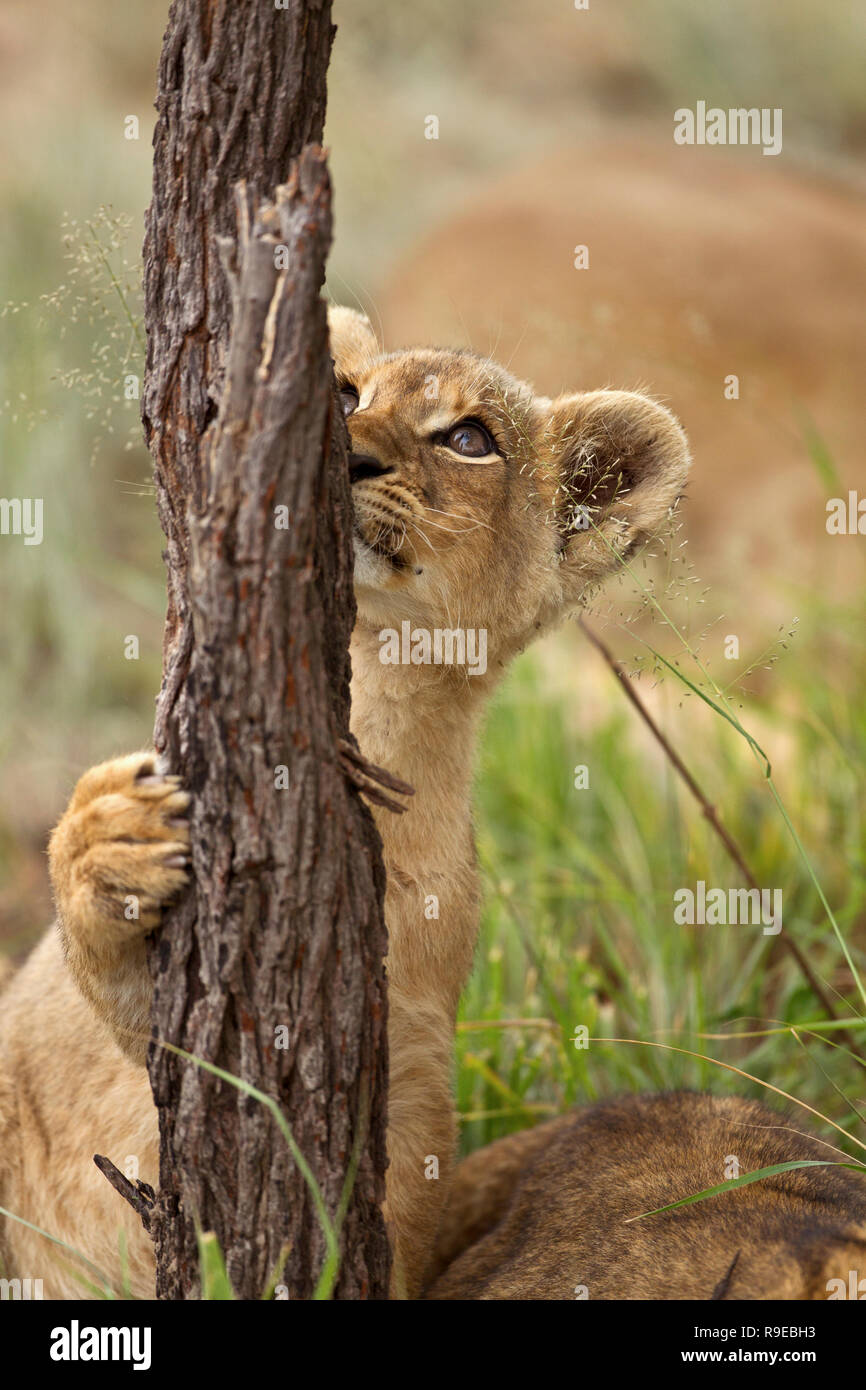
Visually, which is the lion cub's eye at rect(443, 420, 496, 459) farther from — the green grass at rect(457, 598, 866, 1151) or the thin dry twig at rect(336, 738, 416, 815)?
the thin dry twig at rect(336, 738, 416, 815)

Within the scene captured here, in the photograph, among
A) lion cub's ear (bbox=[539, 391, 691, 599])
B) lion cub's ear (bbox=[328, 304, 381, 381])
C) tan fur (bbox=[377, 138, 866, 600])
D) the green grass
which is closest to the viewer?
lion cub's ear (bbox=[539, 391, 691, 599])

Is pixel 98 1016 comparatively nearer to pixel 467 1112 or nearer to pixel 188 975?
pixel 188 975

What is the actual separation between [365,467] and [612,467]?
3.35 feet

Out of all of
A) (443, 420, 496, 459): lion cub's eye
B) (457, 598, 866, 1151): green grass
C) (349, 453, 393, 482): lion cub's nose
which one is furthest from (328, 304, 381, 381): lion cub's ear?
(457, 598, 866, 1151): green grass

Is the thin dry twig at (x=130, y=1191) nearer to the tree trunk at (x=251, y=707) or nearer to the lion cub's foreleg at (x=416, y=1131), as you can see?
the tree trunk at (x=251, y=707)

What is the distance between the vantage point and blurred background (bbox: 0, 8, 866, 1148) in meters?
5.55

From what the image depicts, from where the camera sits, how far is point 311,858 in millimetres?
2812

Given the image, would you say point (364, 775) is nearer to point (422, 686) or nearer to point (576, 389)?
point (422, 686)

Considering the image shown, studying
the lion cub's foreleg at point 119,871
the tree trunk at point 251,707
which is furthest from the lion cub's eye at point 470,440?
the lion cub's foreleg at point 119,871

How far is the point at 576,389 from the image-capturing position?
6496mm

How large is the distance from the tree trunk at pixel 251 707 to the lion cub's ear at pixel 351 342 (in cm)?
149

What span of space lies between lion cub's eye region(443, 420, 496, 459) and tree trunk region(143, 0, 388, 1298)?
1.11 metres

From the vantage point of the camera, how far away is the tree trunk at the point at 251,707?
2646 millimetres
